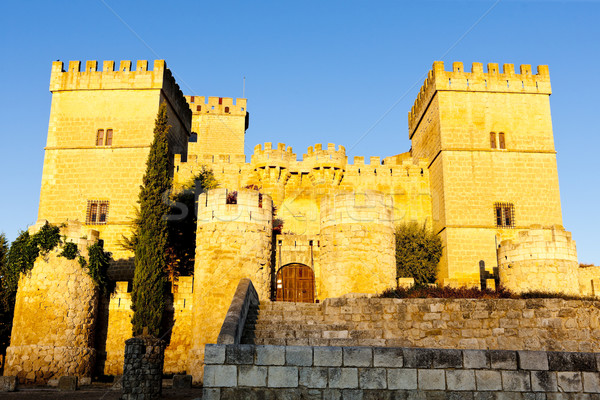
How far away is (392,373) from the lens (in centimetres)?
953

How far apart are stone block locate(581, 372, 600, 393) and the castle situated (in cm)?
1000

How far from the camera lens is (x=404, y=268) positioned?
88.8 ft

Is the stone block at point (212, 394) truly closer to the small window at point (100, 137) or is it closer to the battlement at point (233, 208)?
the battlement at point (233, 208)

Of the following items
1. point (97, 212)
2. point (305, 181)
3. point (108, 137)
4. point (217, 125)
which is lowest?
point (97, 212)

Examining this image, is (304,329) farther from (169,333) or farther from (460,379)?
(169,333)

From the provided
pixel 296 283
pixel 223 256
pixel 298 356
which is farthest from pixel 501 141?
pixel 298 356

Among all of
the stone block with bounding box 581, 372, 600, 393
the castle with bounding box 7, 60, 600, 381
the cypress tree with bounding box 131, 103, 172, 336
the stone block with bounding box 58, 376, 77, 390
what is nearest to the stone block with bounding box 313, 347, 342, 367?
the stone block with bounding box 581, 372, 600, 393

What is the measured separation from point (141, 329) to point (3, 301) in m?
6.15

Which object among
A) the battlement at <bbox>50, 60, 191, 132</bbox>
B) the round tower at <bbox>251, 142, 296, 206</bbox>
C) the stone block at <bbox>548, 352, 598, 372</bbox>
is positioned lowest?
the stone block at <bbox>548, 352, 598, 372</bbox>

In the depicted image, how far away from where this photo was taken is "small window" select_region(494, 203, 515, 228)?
28161 mm

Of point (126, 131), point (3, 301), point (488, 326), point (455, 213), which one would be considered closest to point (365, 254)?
point (488, 326)

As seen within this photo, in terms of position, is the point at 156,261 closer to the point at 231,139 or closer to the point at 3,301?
the point at 3,301

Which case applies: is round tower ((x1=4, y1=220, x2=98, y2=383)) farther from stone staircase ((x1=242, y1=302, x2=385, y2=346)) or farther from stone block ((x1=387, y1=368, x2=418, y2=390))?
stone block ((x1=387, y1=368, x2=418, y2=390))

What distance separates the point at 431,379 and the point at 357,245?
8.59m
